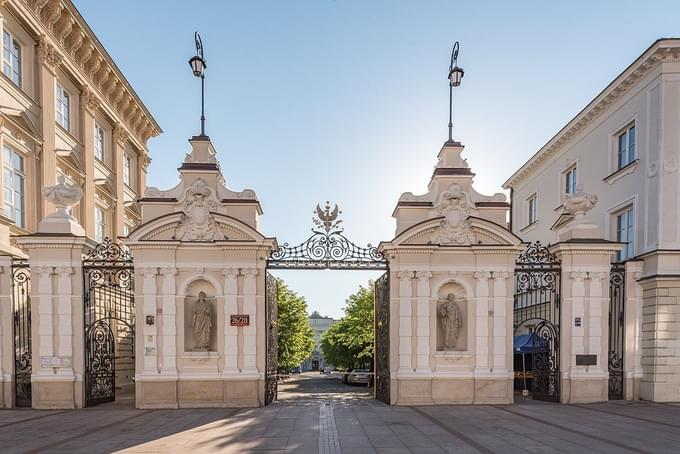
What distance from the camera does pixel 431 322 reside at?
13.5 m

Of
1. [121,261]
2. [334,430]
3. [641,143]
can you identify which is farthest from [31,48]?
[641,143]

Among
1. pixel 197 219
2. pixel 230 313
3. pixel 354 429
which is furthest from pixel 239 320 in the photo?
pixel 354 429

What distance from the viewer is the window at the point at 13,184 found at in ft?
49.2

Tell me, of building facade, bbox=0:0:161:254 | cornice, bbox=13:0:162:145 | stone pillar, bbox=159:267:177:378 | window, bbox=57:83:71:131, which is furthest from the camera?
window, bbox=57:83:71:131

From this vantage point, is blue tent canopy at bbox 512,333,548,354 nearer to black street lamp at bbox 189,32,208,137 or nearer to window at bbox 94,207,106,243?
black street lamp at bbox 189,32,208,137

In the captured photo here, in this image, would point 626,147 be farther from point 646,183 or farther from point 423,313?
point 423,313

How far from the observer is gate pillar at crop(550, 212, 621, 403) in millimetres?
13445

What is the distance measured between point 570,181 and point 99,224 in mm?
22759

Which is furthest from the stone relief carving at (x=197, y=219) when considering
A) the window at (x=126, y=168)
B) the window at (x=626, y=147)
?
the window at (x=626, y=147)

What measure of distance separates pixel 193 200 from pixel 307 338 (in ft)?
86.7

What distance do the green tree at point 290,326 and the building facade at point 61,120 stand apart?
1049 cm

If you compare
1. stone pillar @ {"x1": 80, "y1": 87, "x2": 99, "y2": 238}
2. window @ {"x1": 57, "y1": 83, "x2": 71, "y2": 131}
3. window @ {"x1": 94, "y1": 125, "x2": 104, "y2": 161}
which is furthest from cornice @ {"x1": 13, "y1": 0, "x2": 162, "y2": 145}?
window @ {"x1": 94, "y1": 125, "x2": 104, "y2": 161}

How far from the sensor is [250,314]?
13148 mm

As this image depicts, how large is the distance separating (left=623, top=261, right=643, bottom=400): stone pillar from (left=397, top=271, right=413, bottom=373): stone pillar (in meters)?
6.66
